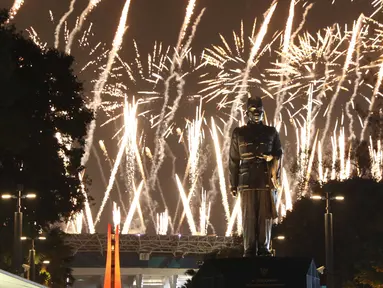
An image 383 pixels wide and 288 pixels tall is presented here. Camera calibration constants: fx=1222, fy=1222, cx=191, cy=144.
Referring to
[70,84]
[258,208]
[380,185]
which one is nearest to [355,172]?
[380,185]

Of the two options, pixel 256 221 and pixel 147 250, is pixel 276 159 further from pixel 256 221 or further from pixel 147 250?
pixel 147 250

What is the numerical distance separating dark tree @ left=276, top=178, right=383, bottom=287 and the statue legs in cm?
4830

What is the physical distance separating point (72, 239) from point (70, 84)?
109596 millimetres

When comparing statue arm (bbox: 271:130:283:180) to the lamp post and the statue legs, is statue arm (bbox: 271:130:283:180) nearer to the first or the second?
the statue legs

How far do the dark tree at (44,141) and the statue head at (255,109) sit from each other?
28096mm

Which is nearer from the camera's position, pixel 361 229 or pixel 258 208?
pixel 258 208

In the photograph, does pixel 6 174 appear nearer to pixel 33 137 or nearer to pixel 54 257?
pixel 33 137

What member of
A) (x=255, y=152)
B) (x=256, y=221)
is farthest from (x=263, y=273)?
(x=255, y=152)

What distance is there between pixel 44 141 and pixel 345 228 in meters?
30.6

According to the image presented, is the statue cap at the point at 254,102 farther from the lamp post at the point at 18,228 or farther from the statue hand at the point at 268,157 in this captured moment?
the lamp post at the point at 18,228

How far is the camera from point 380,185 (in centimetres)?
8719

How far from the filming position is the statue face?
87.7 feet

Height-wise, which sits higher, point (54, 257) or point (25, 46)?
point (25, 46)

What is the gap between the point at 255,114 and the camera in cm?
2675
